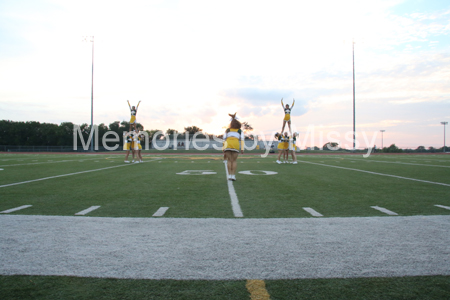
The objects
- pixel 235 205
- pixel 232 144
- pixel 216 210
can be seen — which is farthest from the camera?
pixel 232 144

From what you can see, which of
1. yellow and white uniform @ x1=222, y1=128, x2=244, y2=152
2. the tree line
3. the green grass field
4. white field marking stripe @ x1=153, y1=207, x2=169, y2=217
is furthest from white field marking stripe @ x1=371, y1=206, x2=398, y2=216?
the tree line

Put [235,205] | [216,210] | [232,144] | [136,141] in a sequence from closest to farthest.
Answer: [216,210]
[235,205]
[232,144]
[136,141]

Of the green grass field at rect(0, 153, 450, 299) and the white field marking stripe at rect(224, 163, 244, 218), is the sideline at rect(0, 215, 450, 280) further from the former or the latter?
the white field marking stripe at rect(224, 163, 244, 218)

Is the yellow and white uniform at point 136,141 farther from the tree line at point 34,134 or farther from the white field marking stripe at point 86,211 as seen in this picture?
the tree line at point 34,134

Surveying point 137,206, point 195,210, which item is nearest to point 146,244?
point 195,210

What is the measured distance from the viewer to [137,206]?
5.23 m

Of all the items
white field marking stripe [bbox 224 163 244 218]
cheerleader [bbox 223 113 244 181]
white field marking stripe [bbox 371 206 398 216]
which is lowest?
white field marking stripe [bbox 224 163 244 218]

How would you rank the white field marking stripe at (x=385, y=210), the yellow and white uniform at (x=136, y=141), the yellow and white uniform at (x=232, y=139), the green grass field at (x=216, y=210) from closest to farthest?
the green grass field at (x=216, y=210) < the white field marking stripe at (x=385, y=210) < the yellow and white uniform at (x=232, y=139) < the yellow and white uniform at (x=136, y=141)

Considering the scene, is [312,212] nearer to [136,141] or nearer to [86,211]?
[86,211]

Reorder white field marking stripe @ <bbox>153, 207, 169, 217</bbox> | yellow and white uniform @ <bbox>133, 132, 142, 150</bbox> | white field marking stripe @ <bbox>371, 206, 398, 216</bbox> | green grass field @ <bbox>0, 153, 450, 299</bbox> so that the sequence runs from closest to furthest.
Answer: green grass field @ <bbox>0, 153, 450, 299</bbox> < white field marking stripe @ <bbox>153, 207, 169, 217</bbox> < white field marking stripe @ <bbox>371, 206, 398, 216</bbox> < yellow and white uniform @ <bbox>133, 132, 142, 150</bbox>

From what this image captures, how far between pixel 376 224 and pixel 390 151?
53.9 m

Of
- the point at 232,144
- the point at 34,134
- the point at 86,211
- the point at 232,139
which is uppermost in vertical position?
the point at 34,134

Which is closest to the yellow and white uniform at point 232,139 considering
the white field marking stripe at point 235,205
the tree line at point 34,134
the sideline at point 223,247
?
the white field marking stripe at point 235,205

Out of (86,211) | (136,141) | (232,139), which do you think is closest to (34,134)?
(136,141)
